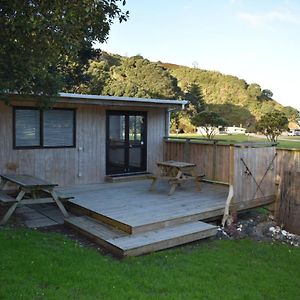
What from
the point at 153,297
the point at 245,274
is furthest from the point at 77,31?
the point at 245,274

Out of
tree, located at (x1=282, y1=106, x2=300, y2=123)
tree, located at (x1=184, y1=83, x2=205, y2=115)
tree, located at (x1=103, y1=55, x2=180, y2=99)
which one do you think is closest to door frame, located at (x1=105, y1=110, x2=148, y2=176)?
tree, located at (x1=103, y1=55, x2=180, y2=99)

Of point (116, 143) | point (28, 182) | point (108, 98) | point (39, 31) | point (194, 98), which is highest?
point (194, 98)

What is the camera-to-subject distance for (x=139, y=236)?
5.00 m

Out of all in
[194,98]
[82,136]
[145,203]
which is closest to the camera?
[145,203]

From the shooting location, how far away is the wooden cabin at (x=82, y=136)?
770cm

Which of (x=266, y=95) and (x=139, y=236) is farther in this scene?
(x=266, y=95)

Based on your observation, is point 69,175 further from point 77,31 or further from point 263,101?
point 263,101

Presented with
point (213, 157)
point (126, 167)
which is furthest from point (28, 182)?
point (213, 157)

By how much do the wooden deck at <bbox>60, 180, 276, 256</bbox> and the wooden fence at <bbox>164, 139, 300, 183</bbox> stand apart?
63 cm

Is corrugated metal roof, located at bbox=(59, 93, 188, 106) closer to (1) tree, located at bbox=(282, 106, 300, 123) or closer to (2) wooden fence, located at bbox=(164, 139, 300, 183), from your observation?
(2) wooden fence, located at bbox=(164, 139, 300, 183)

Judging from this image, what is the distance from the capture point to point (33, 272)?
3775mm

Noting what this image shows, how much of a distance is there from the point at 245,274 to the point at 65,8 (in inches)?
142

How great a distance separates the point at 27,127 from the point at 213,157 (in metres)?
4.39

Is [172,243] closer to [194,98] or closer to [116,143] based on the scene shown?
[116,143]
